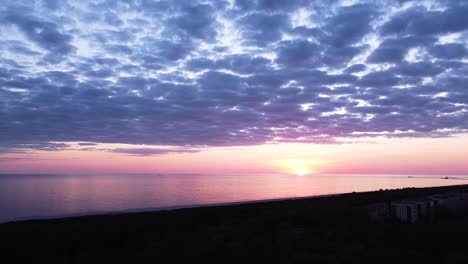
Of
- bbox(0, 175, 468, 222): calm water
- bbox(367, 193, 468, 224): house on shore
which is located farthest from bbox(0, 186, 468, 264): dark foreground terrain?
bbox(0, 175, 468, 222): calm water

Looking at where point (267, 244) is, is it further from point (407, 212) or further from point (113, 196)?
point (113, 196)

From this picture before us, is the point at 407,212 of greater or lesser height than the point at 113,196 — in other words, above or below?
above

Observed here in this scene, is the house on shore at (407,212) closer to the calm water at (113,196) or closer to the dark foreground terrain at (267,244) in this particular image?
the dark foreground terrain at (267,244)

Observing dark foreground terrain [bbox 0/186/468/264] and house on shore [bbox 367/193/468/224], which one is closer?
dark foreground terrain [bbox 0/186/468/264]

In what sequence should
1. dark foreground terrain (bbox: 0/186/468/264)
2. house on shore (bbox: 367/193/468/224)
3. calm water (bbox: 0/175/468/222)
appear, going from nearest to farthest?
dark foreground terrain (bbox: 0/186/468/264) < house on shore (bbox: 367/193/468/224) < calm water (bbox: 0/175/468/222)

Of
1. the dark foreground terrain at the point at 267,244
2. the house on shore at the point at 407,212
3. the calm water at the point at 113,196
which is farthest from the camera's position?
the calm water at the point at 113,196

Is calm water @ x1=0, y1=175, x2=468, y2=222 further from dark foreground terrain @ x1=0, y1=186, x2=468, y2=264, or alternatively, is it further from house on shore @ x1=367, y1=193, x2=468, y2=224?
house on shore @ x1=367, y1=193, x2=468, y2=224

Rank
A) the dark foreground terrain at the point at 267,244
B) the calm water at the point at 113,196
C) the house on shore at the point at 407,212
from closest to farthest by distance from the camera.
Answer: the dark foreground terrain at the point at 267,244, the house on shore at the point at 407,212, the calm water at the point at 113,196

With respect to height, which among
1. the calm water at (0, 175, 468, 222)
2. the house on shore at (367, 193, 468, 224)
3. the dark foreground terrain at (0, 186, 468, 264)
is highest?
the house on shore at (367, 193, 468, 224)

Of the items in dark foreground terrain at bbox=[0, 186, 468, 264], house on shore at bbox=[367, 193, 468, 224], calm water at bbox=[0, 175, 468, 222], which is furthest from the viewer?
calm water at bbox=[0, 175, 468, 222]

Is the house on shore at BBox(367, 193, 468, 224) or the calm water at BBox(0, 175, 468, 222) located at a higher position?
the house on shore at BBox(367, 193, 468, 224)

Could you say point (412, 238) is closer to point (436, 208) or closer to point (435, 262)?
point (435, 262)

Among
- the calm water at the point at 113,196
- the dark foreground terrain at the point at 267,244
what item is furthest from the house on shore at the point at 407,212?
the calm water at the point at 113,196

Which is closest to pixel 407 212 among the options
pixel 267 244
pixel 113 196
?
pixel 267 244
